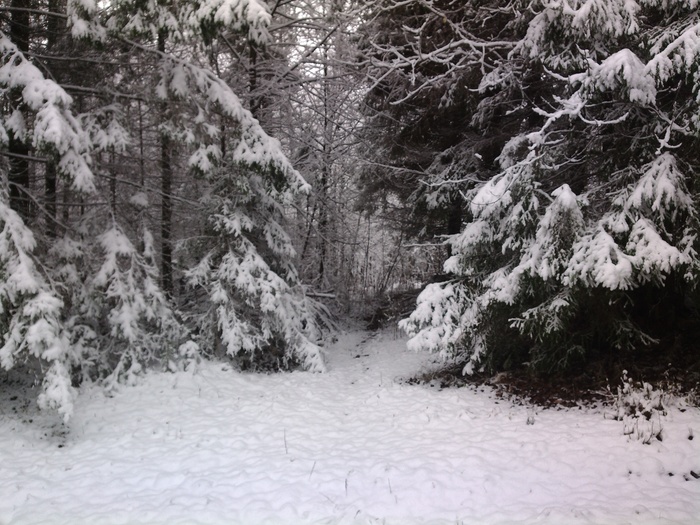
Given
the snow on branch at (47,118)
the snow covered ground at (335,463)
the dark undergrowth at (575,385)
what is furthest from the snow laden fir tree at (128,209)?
the dark undergrowth at (575,385)

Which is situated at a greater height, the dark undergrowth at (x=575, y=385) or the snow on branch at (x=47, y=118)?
the snow on branch at (x=47, y=118)

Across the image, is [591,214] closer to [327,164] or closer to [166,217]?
[327,164]

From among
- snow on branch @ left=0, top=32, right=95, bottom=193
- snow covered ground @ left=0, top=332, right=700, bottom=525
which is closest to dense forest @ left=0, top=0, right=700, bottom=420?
snow on branch @ left=0, top=32, right=95, bottom=193

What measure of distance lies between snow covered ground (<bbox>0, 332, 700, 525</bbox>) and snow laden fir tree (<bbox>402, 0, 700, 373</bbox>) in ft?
4.61

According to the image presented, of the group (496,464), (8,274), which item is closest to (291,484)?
(496,464)

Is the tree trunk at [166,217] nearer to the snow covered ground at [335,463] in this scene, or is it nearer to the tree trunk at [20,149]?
the tree trunk at [20,149]

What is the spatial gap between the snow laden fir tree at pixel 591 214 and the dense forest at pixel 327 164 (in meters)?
0.04

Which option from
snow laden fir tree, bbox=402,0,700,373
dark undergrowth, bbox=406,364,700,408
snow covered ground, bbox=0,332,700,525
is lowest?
snow covered ground, bbox=0,332,700,525

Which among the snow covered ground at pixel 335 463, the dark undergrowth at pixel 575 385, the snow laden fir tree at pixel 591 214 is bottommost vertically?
the snow covered ground at pixel 335 463

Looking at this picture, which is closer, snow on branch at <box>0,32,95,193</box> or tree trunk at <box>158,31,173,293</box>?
snow on branch at <box>0,32,95,193</box>

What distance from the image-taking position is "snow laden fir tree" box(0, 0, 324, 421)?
6227 mm

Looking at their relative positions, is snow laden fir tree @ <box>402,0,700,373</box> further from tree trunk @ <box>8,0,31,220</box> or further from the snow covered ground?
tree trunk @ <box>8,0,31,220</box>

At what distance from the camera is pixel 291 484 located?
17.1 ft

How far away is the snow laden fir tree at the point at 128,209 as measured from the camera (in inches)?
245
